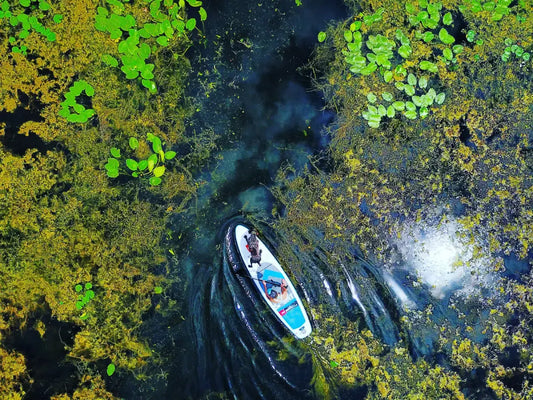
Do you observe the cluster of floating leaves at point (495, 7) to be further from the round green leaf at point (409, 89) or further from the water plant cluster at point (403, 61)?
the round green leaf at point (409, 89)

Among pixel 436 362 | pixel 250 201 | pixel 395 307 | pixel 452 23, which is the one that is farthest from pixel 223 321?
pixel 452 23

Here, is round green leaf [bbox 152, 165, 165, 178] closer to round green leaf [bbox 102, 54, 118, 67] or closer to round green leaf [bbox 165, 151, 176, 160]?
round green leaf [bbox 165, 151, 176, 160]

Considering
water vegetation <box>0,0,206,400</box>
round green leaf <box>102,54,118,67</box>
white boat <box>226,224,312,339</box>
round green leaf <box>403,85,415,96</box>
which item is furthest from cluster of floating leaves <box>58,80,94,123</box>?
round green leaf <box>403,85,415,96</box>

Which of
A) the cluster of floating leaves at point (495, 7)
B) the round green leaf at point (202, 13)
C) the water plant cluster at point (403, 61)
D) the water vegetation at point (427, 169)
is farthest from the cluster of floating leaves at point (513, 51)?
the round green leaf at point (202, 13)

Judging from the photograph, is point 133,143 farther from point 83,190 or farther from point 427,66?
point 427,66

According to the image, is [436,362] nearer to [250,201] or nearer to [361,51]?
[250,201]
